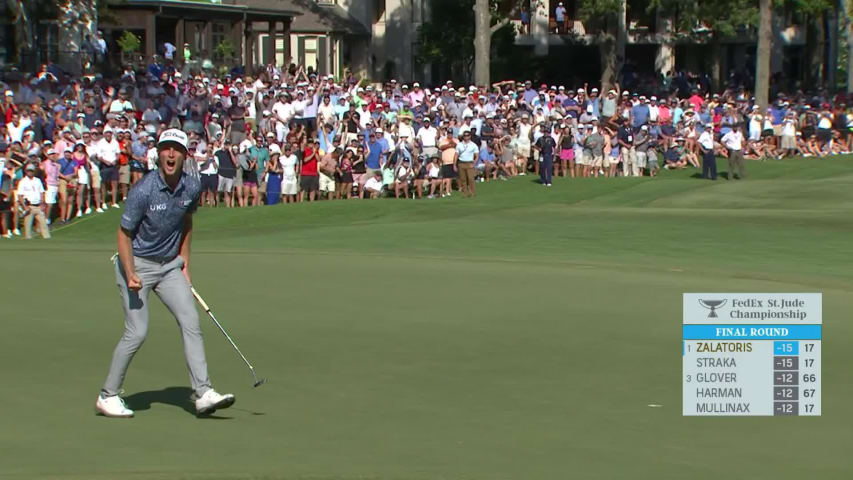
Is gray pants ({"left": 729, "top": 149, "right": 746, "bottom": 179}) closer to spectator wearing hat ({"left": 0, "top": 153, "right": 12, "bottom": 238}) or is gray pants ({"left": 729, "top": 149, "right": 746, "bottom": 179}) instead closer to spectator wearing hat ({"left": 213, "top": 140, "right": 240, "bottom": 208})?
spectator wearing hat ({"left": 213, "top": 140, "right": 240, "bottom": 208})

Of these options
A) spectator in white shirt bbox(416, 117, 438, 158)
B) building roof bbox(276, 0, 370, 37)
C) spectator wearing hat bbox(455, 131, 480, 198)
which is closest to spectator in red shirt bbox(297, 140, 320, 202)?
spectator in white shirt bbox(416, 117, 438, 158)

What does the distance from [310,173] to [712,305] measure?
19926 mm

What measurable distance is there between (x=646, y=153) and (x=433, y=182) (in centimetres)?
744

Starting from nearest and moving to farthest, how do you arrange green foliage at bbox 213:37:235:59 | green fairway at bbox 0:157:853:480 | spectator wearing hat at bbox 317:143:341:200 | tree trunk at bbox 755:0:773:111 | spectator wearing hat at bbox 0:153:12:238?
→ green fairway at bbox 0:157:853:480
spectator wearing hat at bbox 0:153:12:238
spectator wearing hat at bbox 317:143:341:200
tree trunk at bbox 755:0:773:111
green foliage at bbox 213:37:235:59

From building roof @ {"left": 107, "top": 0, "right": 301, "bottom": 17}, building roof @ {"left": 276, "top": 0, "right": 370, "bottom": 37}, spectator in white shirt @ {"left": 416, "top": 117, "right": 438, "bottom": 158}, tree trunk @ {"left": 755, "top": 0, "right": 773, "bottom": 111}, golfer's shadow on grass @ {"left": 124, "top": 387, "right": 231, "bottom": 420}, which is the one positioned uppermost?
building roof @ {"left": 276, "top": 0, "right": 370, "bottom": 37}

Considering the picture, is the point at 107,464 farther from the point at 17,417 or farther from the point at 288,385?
the point at 288,385

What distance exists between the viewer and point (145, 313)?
8.73m

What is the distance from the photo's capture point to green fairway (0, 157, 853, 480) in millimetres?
7886

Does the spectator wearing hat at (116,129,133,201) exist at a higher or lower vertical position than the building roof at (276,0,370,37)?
lower

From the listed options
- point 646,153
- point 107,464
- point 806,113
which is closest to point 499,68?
point 806,113

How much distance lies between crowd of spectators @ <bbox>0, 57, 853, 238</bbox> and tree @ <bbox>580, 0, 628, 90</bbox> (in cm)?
1268

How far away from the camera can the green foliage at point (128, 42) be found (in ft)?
161

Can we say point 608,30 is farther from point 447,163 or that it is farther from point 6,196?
point 6,196

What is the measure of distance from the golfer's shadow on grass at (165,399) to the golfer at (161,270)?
38cm
